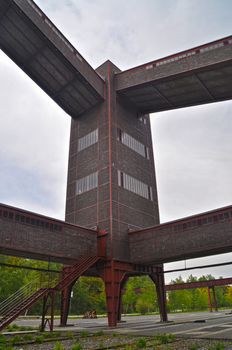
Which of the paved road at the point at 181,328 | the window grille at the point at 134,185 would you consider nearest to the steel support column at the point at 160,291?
the paved road at the point at 181,328

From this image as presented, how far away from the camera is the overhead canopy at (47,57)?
2309 cm

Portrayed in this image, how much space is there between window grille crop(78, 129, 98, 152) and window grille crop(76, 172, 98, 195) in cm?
348

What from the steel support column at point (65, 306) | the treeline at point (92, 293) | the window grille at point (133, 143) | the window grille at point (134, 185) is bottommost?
→ the steel support column at point (65, 306)

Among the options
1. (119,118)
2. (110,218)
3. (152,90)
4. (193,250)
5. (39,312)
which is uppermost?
(152,90)

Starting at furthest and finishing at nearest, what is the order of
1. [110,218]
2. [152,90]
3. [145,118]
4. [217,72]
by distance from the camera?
[145,118], [152,90], [217,72], [110,218]

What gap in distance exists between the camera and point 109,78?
2998 cm

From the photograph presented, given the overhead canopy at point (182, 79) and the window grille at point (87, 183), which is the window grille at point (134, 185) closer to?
the window grille at point (87, 183)

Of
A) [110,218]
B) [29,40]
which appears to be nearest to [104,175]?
[110,218]

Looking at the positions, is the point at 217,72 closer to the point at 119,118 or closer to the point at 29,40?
the point at 119,118

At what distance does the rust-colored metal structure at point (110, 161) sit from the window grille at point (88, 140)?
0.11m

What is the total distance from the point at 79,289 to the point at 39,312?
7.79m

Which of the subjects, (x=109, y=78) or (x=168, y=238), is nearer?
(x=168, y=238)

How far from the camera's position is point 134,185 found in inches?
1102

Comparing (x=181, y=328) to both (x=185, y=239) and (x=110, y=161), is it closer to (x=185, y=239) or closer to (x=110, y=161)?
(x=185, y=239)
